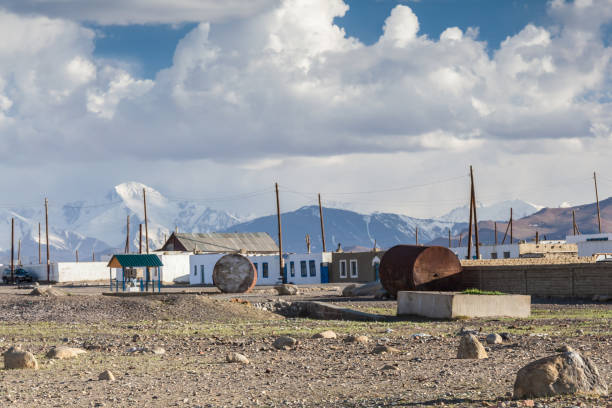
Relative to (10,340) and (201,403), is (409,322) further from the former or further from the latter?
(201,403)

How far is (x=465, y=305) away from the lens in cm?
2594

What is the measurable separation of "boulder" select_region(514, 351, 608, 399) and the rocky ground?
0.47 feet

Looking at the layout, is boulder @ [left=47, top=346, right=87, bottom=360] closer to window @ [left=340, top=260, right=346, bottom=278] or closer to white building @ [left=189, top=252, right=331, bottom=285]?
white building @ [left=189, top=252, right=331, bottom=285]

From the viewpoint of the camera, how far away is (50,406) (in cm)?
1145

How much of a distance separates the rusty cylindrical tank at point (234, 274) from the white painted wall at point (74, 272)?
47822 mm

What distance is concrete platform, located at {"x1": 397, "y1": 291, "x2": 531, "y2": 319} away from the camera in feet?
84.7

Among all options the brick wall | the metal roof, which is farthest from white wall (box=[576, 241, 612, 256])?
the metal roof

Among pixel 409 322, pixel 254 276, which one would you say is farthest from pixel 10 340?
pixel 254 276

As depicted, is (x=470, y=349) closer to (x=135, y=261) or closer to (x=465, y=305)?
(x=465, y=305)

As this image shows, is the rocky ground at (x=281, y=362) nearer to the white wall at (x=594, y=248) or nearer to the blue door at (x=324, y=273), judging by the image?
the white wall at (x=594, y=248)

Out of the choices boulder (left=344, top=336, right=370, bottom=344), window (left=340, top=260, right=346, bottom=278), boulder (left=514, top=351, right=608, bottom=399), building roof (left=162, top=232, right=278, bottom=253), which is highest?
building roof (left=162, top=232, right=278, bottom=253)

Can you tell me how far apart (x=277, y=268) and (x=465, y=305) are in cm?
5355

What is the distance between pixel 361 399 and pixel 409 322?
14243 mm

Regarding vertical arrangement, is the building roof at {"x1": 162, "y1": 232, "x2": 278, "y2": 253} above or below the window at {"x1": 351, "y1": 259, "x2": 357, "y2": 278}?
above
